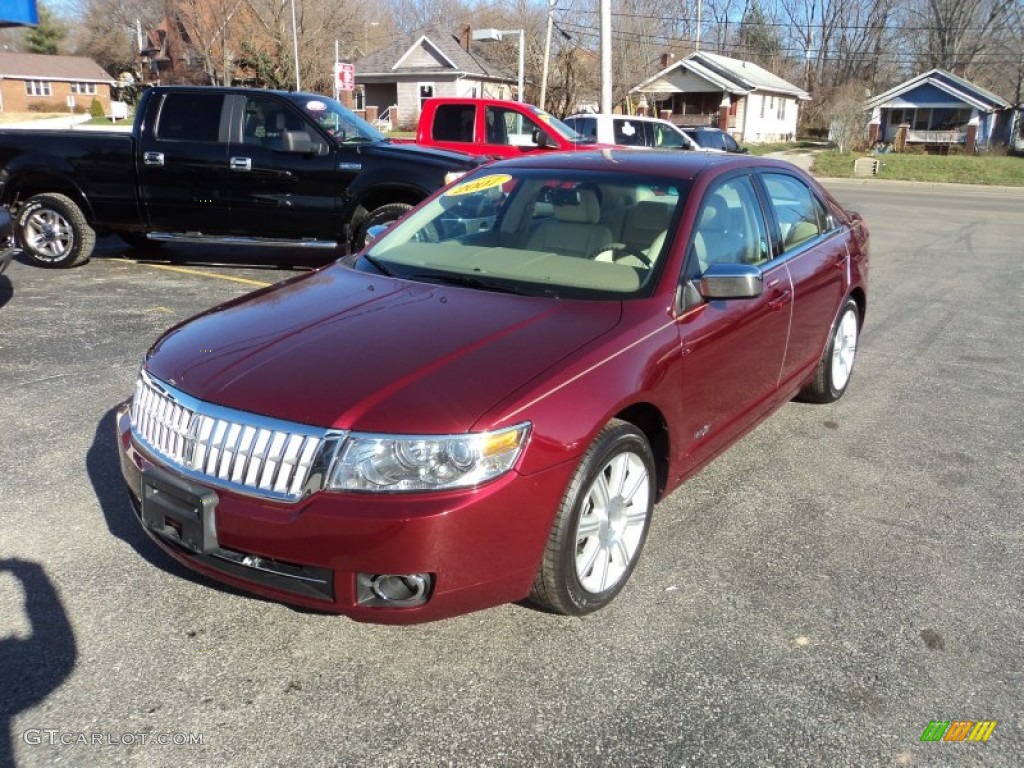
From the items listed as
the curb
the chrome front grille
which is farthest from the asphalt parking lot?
the curb

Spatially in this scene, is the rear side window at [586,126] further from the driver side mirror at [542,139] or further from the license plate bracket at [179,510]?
the license plate bracket at [179,510]

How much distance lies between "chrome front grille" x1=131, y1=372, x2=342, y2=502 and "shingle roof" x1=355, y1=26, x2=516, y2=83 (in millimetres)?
51578

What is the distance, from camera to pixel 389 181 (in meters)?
9.19

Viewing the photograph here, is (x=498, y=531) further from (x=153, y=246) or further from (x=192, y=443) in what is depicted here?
(x=153, y=246)

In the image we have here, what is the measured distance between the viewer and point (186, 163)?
9.26 metres

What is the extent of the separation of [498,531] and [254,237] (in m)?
7.48

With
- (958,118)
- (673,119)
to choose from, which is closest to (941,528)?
(673,119)

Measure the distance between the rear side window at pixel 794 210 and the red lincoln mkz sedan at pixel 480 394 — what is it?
0.66ft

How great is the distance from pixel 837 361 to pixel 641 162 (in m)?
2.22

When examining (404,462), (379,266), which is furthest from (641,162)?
(404,462)

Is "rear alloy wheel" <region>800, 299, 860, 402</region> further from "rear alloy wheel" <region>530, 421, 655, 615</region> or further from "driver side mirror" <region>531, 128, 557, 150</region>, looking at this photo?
"driver side mirror" <region>531, 128, 557, 150</region>

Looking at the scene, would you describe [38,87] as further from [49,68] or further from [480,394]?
[480,394]

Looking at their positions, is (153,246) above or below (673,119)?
below

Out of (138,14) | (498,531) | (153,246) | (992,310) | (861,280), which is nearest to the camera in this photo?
(498,531)
